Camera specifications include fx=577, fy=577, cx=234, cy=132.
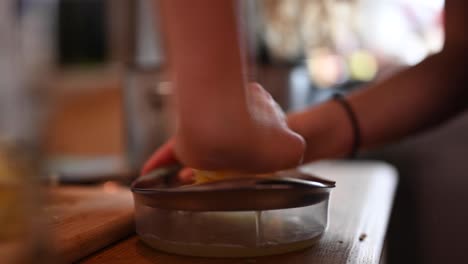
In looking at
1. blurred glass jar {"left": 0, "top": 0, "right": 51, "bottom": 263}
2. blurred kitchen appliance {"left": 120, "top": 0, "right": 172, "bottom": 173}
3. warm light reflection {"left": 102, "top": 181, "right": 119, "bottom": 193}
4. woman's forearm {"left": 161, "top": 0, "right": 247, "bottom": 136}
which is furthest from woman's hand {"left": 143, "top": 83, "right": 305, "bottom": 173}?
blurred kitchen appliance {"left": 120, "top": 0, "right": 172, "bottom": 173}

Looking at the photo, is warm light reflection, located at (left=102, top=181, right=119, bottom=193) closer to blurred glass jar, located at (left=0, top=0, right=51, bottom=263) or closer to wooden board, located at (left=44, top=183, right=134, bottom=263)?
wooden board, located at (left=44, top=183, right=134, bottom=263)

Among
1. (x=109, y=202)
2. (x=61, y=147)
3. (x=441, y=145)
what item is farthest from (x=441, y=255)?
(x=61, y=147)

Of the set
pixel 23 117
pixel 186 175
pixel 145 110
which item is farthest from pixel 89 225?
pixel 145 110

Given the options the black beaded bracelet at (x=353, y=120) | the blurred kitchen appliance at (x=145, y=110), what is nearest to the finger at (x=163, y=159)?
the black beaded bracelet at (x=353, y=120)

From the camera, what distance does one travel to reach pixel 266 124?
1.07 feet

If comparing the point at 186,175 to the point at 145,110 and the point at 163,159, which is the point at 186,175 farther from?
the point at 145,110

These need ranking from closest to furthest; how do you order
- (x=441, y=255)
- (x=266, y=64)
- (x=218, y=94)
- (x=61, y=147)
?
(x=61, y=147), (x=218, y=94), (x=441, y=255), (x=266, y=64)

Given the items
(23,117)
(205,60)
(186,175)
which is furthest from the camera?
(186,175)

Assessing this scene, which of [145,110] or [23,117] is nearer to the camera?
[23,117]

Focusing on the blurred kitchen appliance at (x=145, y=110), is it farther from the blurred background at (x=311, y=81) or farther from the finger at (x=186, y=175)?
the finger at (x=186, y=175)

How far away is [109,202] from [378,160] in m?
0.69

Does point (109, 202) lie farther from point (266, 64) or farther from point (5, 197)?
point (266, 64)

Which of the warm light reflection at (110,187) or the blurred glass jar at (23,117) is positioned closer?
the blurred glass jar at (23,117)

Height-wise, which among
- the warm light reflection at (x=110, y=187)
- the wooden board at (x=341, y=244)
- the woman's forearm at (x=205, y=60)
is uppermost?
the woman's forearm at (x=205, y=60)
